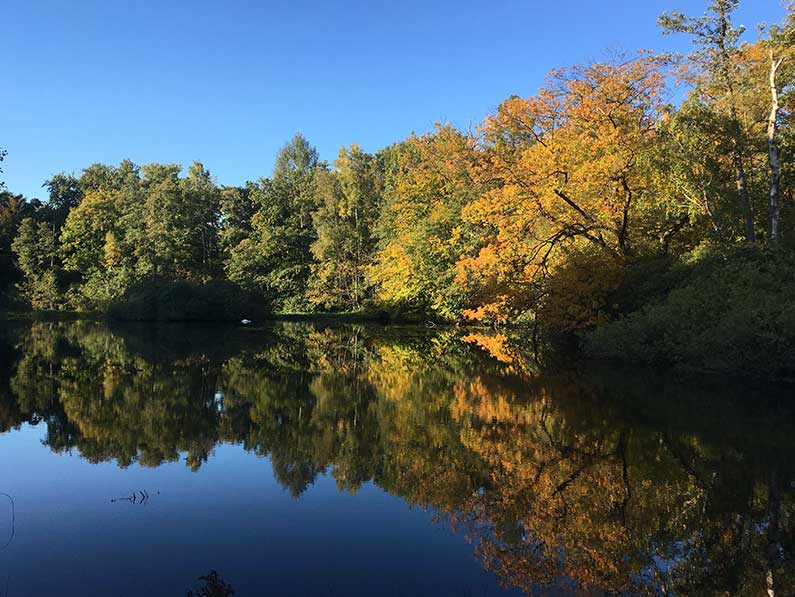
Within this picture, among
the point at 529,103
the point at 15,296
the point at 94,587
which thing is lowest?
the point at 94,587

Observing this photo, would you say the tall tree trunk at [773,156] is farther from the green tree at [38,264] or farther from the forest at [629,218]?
the green tree at [38,264]

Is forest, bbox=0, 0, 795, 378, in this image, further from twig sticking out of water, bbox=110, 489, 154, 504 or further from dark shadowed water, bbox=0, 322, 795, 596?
twig sticking out of water, bbox=110, 489, 154, 504

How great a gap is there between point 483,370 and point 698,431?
7.82 m

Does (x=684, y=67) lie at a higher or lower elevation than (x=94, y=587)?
higher

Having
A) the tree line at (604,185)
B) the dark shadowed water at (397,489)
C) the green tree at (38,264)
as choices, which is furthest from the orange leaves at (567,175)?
the green tree at (38,264)

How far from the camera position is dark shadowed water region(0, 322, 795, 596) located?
4.83m

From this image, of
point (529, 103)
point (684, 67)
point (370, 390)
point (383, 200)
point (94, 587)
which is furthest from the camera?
point (383, 200)

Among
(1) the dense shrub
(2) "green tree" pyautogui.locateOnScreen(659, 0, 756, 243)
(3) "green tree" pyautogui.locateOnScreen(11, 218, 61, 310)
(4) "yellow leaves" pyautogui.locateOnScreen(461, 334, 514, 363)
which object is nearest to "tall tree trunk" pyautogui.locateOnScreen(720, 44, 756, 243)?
(2) "green tree" pyautogui.locateOnScreen(659, 0, 756, 243)

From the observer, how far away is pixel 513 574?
4.82 m

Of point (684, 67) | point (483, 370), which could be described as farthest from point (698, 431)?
point (684, 67)

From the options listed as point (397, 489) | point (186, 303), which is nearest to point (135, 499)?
point (397, 489)

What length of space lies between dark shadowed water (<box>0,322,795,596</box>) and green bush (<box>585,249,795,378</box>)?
0.97 meters

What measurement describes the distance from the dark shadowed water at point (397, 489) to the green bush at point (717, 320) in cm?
97

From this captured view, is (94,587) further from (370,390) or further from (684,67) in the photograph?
(684,67)
